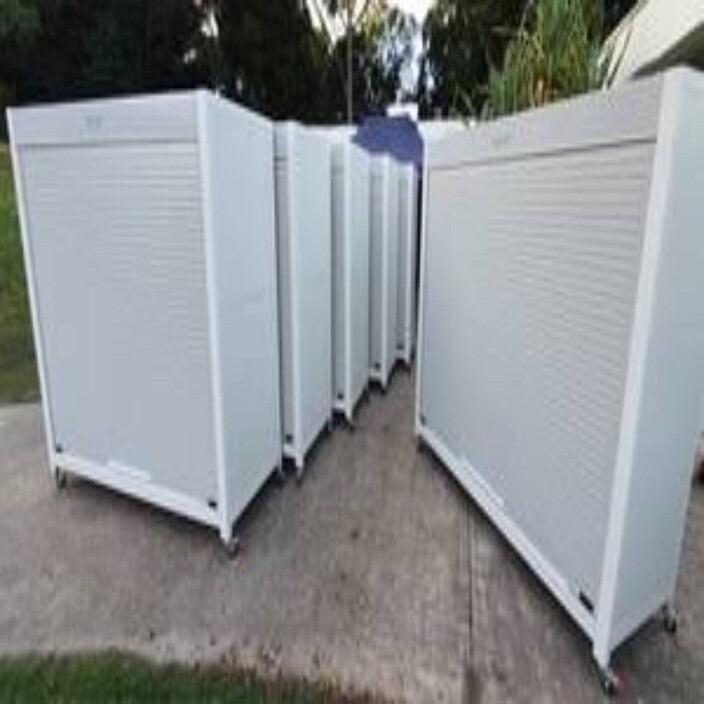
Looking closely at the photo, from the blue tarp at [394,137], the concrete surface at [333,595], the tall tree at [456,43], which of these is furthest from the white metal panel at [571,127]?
the tall tree at [456,43]

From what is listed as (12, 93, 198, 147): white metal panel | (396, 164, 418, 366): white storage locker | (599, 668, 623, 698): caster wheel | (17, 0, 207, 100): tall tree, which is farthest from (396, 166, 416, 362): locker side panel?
(17, 0, 207, 100): tall tree

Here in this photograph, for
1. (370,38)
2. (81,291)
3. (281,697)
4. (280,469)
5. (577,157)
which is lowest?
(281,697)

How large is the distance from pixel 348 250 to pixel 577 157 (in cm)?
172

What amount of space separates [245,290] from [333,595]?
1.19 meters

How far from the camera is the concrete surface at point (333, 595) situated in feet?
6.41

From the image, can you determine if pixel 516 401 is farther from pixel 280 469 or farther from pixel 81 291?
pixel 81 291

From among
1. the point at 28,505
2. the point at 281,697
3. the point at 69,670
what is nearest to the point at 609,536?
the point at 281,697

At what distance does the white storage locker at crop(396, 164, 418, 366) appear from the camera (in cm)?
463

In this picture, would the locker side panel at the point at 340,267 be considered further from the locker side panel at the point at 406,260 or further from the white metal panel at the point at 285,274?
the locker side panel at the point at 406,260

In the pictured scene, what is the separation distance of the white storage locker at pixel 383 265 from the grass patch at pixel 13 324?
2.28 m

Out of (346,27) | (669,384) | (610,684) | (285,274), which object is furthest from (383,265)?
(346,27)

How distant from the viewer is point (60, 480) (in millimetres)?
3021

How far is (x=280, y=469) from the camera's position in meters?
3.12

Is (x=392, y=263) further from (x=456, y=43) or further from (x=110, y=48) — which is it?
(x=110, y=48)
